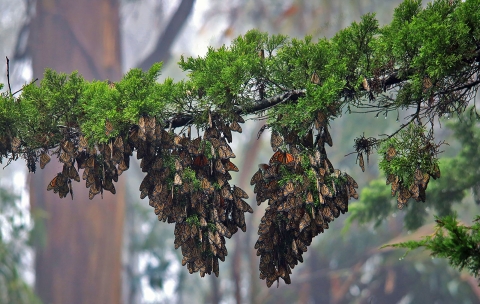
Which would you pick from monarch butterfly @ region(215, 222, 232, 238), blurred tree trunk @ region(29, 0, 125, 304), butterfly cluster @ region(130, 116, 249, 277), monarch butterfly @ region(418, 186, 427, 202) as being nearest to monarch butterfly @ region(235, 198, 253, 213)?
butterfly cluster @ region(130, 116, 249, 277)

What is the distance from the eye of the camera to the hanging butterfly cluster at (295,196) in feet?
7.06

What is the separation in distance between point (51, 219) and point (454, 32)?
8.60 metres

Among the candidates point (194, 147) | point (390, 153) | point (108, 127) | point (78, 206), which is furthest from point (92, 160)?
point (78, 206)

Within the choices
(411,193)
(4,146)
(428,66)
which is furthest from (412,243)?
(4,146)

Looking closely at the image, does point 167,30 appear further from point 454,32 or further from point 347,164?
point 454,32

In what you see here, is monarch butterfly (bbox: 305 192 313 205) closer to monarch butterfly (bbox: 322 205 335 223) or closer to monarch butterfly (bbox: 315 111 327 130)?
monarch butterfly (bbox: 322 205 335 223)

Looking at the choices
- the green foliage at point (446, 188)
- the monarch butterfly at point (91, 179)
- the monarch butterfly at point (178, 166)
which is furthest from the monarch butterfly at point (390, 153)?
the green foliage at point (446, 188)

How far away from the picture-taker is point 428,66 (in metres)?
2.13

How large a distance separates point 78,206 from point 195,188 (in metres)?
7.55

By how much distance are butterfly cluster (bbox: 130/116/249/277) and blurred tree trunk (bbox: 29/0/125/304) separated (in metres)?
7.16

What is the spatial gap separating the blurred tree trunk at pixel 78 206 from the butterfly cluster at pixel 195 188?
716 centimetres

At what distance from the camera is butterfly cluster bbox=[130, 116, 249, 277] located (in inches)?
86.8

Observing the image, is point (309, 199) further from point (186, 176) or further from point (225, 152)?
point (186, 176)

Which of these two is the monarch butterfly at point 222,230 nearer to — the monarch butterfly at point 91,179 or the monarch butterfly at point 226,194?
the monarch butterfly at point 226,194
